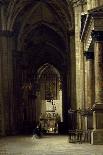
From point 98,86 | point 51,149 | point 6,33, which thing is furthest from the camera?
point 6,33

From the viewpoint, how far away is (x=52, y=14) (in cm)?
4581

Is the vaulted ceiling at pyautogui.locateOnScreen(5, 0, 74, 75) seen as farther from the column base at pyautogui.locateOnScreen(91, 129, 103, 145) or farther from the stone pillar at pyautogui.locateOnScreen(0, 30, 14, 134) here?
the column base at pyautogui.locateOnScreen(91, 129, 103, 145)

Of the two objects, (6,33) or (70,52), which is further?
(70,52)

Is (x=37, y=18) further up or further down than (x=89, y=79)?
further up

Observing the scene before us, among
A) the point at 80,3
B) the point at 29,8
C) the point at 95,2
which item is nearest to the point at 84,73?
the point at 80,3

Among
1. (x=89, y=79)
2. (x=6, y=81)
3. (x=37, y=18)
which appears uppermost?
(x=37, y=18)

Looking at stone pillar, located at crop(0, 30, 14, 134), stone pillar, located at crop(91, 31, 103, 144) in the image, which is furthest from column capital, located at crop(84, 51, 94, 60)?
stone pillar, located at crop(0, 30, 14, 134)

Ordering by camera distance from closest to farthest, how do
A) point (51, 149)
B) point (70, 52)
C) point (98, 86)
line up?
point (51, 149) < point (98, 86) < point (70, 52)

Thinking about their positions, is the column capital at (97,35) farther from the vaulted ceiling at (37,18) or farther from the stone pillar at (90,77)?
the vaulted ceiling at (37,18)

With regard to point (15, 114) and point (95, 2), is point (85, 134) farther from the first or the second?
point (15, 114)

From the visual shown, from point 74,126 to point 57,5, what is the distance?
11.7 meters

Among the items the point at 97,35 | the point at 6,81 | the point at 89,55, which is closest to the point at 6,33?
the point at 6,81

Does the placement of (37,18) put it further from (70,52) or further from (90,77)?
(90,77)

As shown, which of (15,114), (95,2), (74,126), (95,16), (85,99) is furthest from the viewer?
(15,114)
